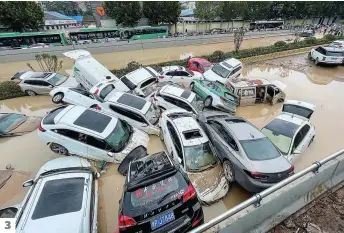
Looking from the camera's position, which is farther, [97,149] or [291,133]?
[291,133]

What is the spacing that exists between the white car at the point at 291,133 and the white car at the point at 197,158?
7.52 ft

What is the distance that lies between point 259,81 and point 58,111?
9820mm

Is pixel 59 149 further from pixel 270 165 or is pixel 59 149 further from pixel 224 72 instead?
pixel 224 72

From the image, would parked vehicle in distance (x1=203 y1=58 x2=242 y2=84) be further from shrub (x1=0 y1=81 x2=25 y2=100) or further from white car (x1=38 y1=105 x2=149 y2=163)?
shrub (x1=0 y1=81 x2=25 y2=100)

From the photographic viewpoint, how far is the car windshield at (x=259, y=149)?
5.38 m

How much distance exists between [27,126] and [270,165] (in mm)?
9141

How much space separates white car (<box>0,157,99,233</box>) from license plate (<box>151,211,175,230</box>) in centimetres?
133

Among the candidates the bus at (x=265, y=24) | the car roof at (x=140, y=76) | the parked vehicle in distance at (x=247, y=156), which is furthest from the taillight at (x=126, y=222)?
the bus at (x=265, y=24)

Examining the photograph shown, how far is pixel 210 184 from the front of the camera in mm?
5344

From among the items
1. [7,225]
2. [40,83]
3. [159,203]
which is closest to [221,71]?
[159,203]

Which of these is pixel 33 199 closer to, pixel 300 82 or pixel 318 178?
pixel 318 178

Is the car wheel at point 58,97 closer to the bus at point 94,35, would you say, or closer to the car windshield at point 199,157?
the car windshield at point 199,157

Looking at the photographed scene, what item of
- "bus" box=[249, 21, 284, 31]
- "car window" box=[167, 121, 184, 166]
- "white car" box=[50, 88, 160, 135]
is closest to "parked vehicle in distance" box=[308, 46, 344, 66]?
"white car" box=[50, 88, 160, 135]

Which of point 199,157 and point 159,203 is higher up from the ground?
point 159,203
